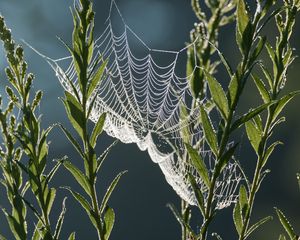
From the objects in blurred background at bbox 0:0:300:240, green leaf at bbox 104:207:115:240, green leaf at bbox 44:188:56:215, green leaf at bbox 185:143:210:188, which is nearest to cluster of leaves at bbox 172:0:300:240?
green leaf at bbox 185:143:210:188

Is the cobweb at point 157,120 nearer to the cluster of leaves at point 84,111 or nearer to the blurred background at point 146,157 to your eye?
the cluster of leaves at point 84,111

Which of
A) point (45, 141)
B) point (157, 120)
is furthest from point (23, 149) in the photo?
point (157, 120)

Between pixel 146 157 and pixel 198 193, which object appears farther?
pixel 146 157

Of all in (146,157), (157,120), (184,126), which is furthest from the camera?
(146,157)

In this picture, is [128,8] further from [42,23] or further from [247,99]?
[247,99]

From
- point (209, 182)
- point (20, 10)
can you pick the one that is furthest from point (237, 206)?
point (20, 10)

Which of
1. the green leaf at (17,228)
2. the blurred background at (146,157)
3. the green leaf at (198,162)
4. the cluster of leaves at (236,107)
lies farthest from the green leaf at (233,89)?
the blurred background at (146,157)

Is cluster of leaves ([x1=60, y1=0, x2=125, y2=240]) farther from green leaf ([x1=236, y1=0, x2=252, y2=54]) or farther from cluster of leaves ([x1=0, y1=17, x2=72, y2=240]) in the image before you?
green leaf ([x1=236, y1=0, x2=252, y2=54])

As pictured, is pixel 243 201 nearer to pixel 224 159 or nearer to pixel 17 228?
pixel 224 159

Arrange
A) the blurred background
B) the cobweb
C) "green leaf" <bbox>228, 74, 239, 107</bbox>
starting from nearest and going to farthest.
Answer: "green leaf" <bbox>228, 74, 239, 107</bbox>, the cobweb, the blurred background
